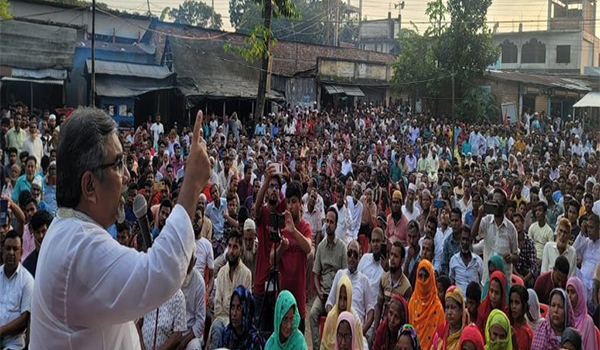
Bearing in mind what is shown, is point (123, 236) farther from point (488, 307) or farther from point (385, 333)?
point (488, 307)

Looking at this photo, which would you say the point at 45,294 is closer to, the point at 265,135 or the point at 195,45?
the point at 265,135

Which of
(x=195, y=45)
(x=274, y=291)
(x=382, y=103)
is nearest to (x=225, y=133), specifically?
(x=195, y=45)

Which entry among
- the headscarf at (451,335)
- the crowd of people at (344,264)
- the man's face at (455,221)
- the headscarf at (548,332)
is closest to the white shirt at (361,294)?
the crowd of people at (344,264)

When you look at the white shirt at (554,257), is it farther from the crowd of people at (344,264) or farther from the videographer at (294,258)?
the videographer at (294,258)

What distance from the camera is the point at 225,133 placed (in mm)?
18016

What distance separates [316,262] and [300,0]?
31.4 m

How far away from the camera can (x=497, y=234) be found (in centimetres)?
667

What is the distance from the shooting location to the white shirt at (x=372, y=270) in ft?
19.8

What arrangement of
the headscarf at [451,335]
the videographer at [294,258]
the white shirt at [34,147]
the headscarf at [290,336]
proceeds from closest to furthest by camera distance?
the headscarf at [290,336]
the headscarf at [451,335]
the videographer at [294,258]
the white shirt at [34,147]

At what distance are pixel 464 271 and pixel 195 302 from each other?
305cm

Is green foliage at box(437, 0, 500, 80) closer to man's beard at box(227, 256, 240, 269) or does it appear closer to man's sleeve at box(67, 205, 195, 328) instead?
Result: man's beard at box(227, 256, 240, 269)

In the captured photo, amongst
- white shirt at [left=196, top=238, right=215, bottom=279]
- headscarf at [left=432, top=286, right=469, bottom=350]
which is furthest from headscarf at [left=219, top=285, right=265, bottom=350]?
headscarf at [left=432, top=286, right=469, bottom=350]

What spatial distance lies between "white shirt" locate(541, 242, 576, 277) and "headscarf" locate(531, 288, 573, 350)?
5.37ft

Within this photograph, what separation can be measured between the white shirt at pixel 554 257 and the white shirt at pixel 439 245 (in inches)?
42.3
